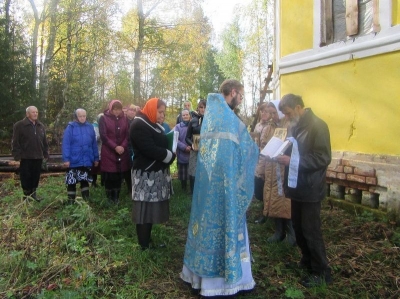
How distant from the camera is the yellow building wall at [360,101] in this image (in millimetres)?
4902

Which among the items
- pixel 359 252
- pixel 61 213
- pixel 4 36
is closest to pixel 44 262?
pixel 61 213

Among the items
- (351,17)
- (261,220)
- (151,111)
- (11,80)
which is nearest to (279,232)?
(261,220)

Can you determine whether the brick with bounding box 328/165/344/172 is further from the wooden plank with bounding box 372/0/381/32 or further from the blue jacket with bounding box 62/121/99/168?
the blue jacket with bounding box 62/121/99/168

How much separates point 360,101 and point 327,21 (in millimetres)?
1512

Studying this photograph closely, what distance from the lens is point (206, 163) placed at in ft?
10.5

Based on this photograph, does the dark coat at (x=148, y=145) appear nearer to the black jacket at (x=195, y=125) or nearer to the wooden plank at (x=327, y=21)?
the black jacket at (x=195, y=125)

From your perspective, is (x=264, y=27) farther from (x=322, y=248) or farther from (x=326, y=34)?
(x=322, y=248)

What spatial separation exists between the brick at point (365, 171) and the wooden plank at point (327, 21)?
215 cm

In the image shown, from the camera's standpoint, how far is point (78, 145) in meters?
6.25

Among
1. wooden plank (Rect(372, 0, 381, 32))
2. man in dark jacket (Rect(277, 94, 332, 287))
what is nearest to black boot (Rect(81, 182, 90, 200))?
man in dark jacket (Rect(277, 94, 332, 287))

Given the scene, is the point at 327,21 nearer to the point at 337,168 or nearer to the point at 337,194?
the point at 337,168

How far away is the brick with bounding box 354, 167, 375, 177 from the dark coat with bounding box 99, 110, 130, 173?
12.7 feet

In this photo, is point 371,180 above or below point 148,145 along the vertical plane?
below

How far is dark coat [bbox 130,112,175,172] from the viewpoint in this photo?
3910mm
